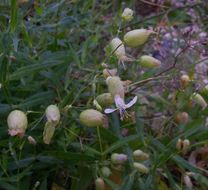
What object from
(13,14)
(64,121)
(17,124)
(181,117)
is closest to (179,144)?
(181,117)

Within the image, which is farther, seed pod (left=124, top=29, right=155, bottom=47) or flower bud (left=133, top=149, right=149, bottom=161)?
Answer: flower bud (left=133, top=149, right=149, bottom=161)

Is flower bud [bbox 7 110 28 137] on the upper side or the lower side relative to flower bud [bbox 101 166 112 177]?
upper

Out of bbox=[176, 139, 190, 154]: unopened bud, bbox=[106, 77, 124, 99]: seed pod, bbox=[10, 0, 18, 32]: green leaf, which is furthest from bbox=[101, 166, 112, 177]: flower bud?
bbox=[10, 0, 18, 32]: green leaf

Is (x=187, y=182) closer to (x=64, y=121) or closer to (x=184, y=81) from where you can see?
(x=184, y=81)

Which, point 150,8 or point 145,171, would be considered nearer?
point 145,171

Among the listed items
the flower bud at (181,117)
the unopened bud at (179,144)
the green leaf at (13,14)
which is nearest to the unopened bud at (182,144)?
the unopened bud at (179,144)

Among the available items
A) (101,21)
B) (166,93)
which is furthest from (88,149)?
(101,21)

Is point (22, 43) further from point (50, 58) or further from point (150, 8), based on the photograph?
point (150, 8)

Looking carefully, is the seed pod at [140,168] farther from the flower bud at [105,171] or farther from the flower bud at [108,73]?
the flower bud at [108,73]

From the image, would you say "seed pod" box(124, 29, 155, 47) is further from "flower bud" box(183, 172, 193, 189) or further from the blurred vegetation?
"flower bud" box(183, 172, 193, 189)

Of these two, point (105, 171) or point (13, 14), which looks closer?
point (13, 14)

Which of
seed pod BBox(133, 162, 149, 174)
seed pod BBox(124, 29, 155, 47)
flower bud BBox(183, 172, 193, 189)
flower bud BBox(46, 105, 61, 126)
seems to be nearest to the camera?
flower bud BBox(46, 105, 61, 126)
